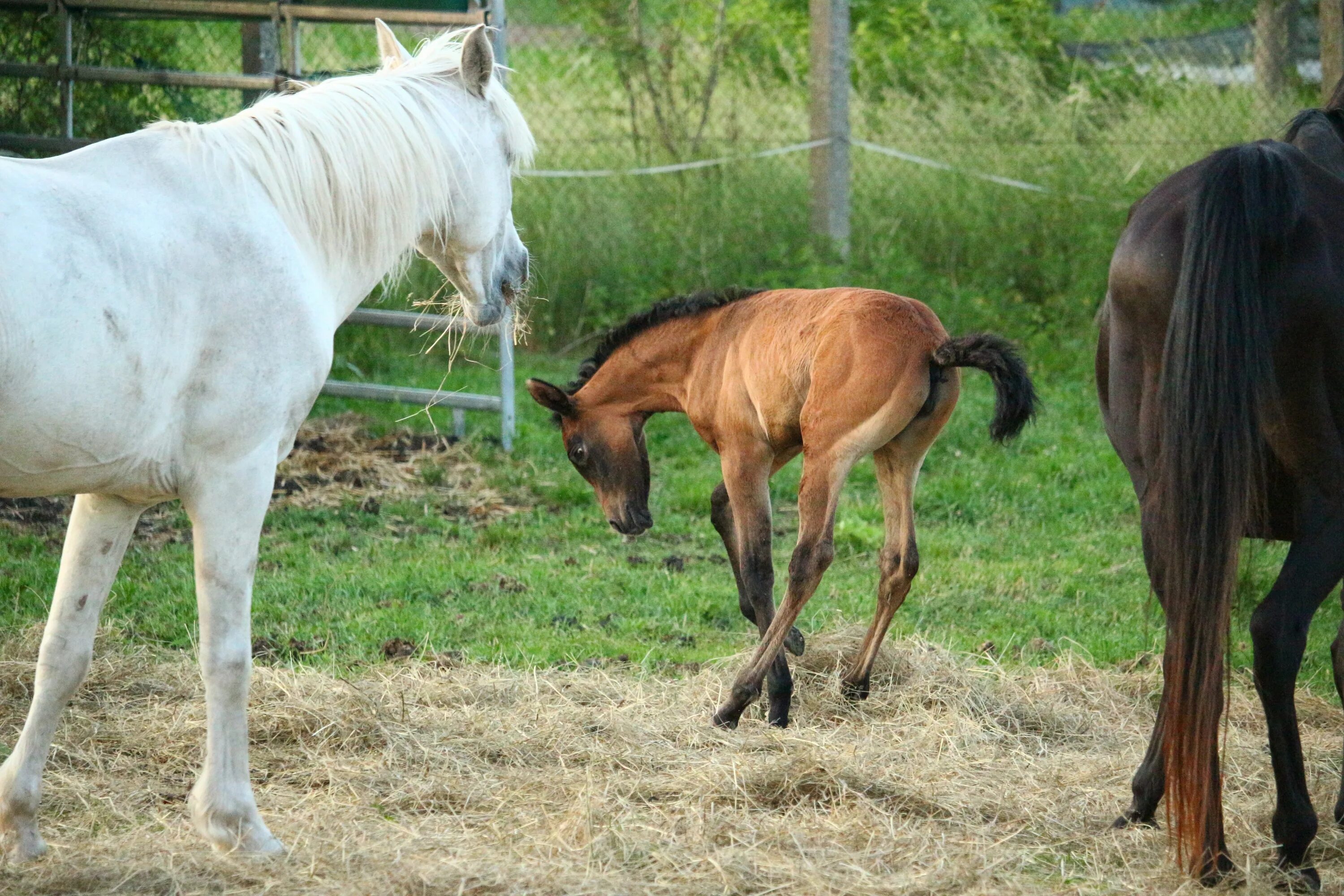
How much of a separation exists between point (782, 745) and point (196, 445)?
6.01 ft

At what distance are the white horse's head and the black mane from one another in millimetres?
1444

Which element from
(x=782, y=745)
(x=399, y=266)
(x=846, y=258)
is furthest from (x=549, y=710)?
(x=846, y=258)

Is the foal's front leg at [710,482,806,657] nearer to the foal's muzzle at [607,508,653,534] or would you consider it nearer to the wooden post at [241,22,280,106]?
the foal's muzzle at [607,508,653,534]

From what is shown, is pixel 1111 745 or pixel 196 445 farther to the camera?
pixel 1111 745

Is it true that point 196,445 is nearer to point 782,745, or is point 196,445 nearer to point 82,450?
point 82,450

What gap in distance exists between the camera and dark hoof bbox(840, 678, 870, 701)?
4250 millimetres

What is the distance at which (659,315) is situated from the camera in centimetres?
493

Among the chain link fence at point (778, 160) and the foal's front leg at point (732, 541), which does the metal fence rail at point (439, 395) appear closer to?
the chain link fence at point (778, 160)

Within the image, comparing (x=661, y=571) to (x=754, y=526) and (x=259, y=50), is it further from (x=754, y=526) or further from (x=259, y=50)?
(x=259, y=50)

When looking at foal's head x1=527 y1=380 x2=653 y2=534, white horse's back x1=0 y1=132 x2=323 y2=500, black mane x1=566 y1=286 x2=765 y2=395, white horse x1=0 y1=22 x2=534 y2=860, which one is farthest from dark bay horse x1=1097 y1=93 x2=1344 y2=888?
foal's head x1=527 y1=380 x2=653 y2=534

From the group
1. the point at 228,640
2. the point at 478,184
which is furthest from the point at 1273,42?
the point at 228,640

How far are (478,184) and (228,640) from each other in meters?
1.24

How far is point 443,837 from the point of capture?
9.87 ft

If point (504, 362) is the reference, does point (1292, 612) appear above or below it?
above
